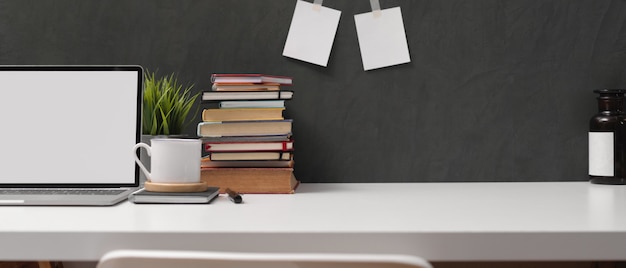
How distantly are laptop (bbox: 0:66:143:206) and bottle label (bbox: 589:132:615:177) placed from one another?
3.16ft

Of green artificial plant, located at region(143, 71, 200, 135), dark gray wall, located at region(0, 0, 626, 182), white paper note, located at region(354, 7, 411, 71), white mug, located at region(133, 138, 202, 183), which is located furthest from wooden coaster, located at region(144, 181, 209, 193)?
white paper note, located at region(354, 7, 411, 71)

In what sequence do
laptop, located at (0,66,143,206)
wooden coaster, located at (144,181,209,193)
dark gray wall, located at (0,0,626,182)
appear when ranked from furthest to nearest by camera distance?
dark gray wall, located at (0,0,626,182)
laptop, located at (0,66,143,206)
wooden coaster, located at (144,181,209,193)

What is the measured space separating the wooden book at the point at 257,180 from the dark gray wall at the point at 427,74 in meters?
0.24

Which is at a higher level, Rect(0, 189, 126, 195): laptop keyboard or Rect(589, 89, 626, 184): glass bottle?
Rect(589, 89, 626, 184): glass bottle

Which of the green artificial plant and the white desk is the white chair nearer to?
the white desk

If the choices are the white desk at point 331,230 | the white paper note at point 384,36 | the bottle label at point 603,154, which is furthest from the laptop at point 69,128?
the bottle label at point 603,154

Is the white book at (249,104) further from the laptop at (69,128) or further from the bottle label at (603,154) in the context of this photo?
the bottle label at (603,154)

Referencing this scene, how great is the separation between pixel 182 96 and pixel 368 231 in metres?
0.78

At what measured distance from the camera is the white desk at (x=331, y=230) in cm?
77

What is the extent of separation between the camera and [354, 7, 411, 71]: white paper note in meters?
1.43

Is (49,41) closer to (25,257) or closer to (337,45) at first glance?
(337,45)

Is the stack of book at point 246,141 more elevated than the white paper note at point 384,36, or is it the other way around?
the white paper note at point 384,36

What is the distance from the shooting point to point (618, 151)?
1.32 metres

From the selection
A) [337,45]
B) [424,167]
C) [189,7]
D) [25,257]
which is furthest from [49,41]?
[424,167]
